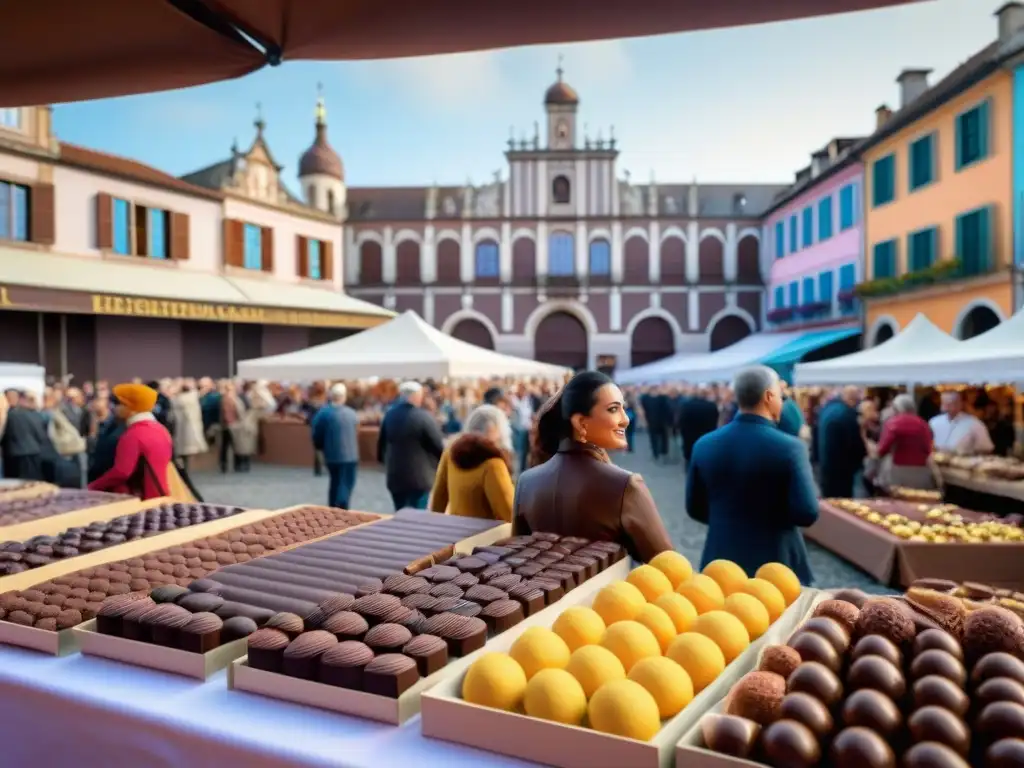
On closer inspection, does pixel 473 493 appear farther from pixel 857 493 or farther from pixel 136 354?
pixel 136 354

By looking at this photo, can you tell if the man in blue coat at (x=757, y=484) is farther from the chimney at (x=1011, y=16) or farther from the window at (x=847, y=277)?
the window at (x=847, y=277)

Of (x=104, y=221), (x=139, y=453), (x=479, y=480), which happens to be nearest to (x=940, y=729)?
(x=479, y=480)

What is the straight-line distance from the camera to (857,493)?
36.1 ft

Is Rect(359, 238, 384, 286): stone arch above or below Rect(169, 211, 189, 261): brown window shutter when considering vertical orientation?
above

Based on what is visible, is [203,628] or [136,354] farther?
[136,354]

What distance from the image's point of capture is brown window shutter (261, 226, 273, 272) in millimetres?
23875

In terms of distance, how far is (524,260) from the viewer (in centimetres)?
3309

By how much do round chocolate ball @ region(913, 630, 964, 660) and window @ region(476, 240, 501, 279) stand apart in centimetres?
3185

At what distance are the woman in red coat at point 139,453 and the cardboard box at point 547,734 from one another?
383 cm

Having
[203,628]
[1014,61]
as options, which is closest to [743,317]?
[1014,61]

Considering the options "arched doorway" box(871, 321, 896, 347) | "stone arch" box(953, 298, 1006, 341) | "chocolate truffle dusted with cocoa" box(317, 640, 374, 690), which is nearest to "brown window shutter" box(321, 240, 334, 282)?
"arched doorway" box(871, 321, 896, 347)

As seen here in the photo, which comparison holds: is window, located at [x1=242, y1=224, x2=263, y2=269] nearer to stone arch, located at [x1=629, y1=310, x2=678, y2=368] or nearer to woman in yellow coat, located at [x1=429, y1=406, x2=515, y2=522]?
stone arch, located at [x1=629, y1=310, x2=678, y2=368]

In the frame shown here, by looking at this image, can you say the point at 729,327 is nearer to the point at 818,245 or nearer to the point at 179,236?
the point at 818,245

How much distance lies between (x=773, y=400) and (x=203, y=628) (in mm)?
2661
